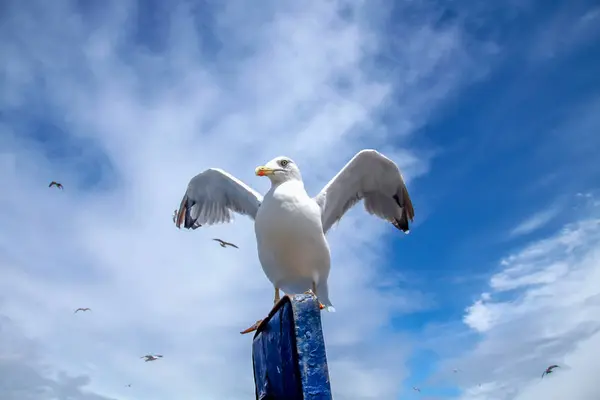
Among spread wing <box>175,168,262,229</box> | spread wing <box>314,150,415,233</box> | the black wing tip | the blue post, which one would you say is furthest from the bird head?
the blue post

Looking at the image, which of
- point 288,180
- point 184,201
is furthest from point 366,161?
point 184,201

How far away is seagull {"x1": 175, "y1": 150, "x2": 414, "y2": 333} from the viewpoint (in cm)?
557

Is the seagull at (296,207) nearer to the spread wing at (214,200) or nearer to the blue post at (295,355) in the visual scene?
the spread wing at (214,200)

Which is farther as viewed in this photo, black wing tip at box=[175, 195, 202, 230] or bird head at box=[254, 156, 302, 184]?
black wing tip at box=[175, 195, 202, 230]

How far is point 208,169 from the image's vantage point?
24.6 feet

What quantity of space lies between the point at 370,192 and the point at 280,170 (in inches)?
83.1

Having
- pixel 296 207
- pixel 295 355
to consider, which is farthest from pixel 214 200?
pixel 295 355

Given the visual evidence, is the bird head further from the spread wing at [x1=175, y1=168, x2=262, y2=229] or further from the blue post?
the blue post

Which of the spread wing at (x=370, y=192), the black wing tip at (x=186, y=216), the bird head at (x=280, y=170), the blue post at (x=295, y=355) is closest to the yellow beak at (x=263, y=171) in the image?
the bird head at (x=280, y=170)

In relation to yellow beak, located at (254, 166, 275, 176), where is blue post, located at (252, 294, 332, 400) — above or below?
below

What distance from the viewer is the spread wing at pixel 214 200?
7.51 meters

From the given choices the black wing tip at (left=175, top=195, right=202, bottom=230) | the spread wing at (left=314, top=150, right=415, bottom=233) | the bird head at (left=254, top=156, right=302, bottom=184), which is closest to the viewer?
the bird head at (left=254, top=156, right=302, bottom=184)

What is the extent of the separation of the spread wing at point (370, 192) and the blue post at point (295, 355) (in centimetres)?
470

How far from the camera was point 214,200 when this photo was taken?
8.07m
